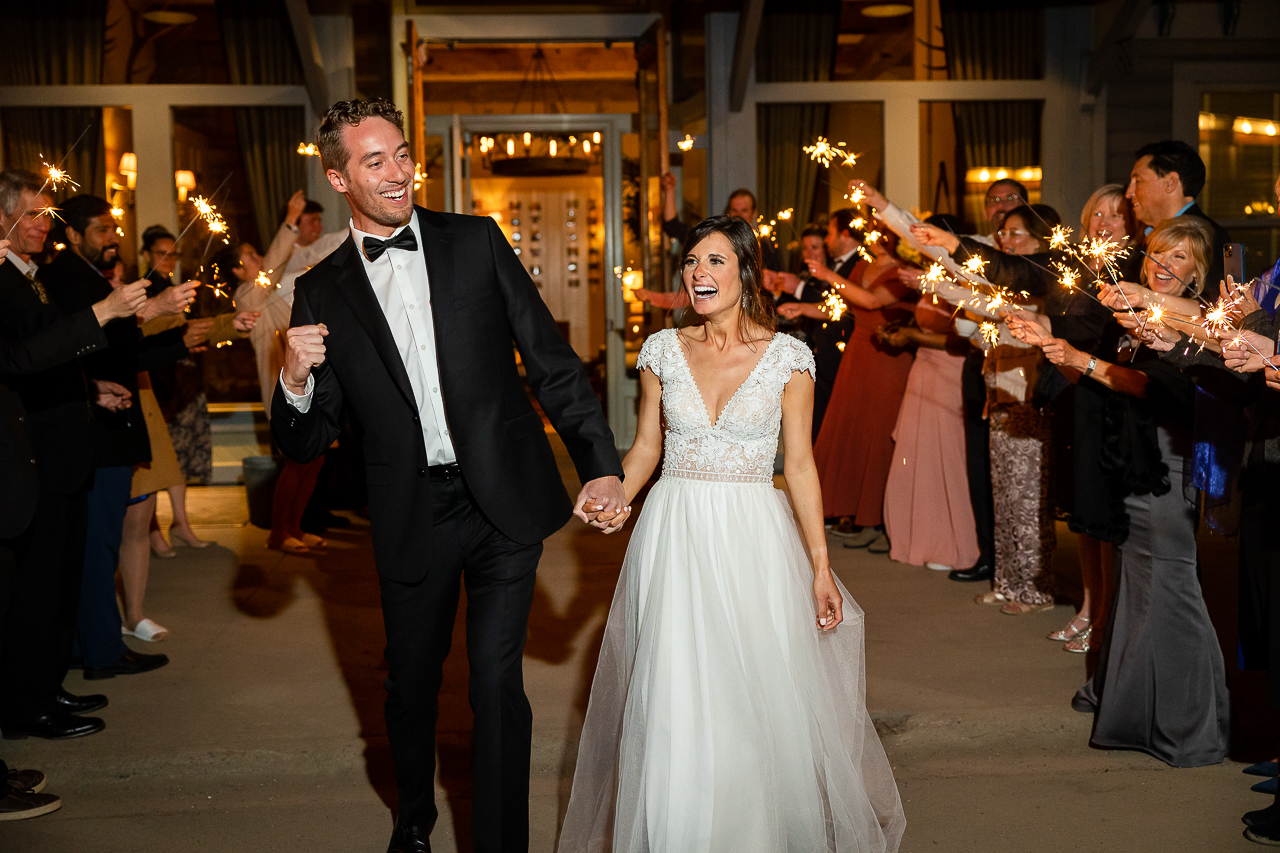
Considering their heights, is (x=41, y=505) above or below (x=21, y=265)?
below

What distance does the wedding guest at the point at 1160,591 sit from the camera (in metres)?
3.63

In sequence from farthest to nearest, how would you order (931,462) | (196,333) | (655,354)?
1. (931,462)
2. (196,333)
3. (655,354)

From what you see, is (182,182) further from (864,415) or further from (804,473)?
(804,473)

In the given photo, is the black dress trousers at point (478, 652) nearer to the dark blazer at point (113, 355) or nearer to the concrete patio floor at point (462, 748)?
the concrete patio floor at point (462, 748)

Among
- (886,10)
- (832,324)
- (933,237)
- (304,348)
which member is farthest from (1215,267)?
(886,10)

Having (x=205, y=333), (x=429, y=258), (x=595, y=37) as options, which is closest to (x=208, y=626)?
(x=205, y=333)

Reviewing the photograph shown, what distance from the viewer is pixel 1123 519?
149 inches

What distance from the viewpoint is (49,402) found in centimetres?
388

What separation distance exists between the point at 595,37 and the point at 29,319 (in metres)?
6.41

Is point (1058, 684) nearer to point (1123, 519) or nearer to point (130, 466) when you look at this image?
point (1123, 519)

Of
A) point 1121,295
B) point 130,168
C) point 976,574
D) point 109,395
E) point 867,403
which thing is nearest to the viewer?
point 1121,295

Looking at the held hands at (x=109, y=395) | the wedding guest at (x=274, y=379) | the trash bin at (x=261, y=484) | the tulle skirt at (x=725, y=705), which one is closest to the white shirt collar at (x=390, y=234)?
the tulle skirt at (x=725, y=705)

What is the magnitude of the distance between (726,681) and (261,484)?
542 centimetres

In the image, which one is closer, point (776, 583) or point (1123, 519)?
point (776, 583)
